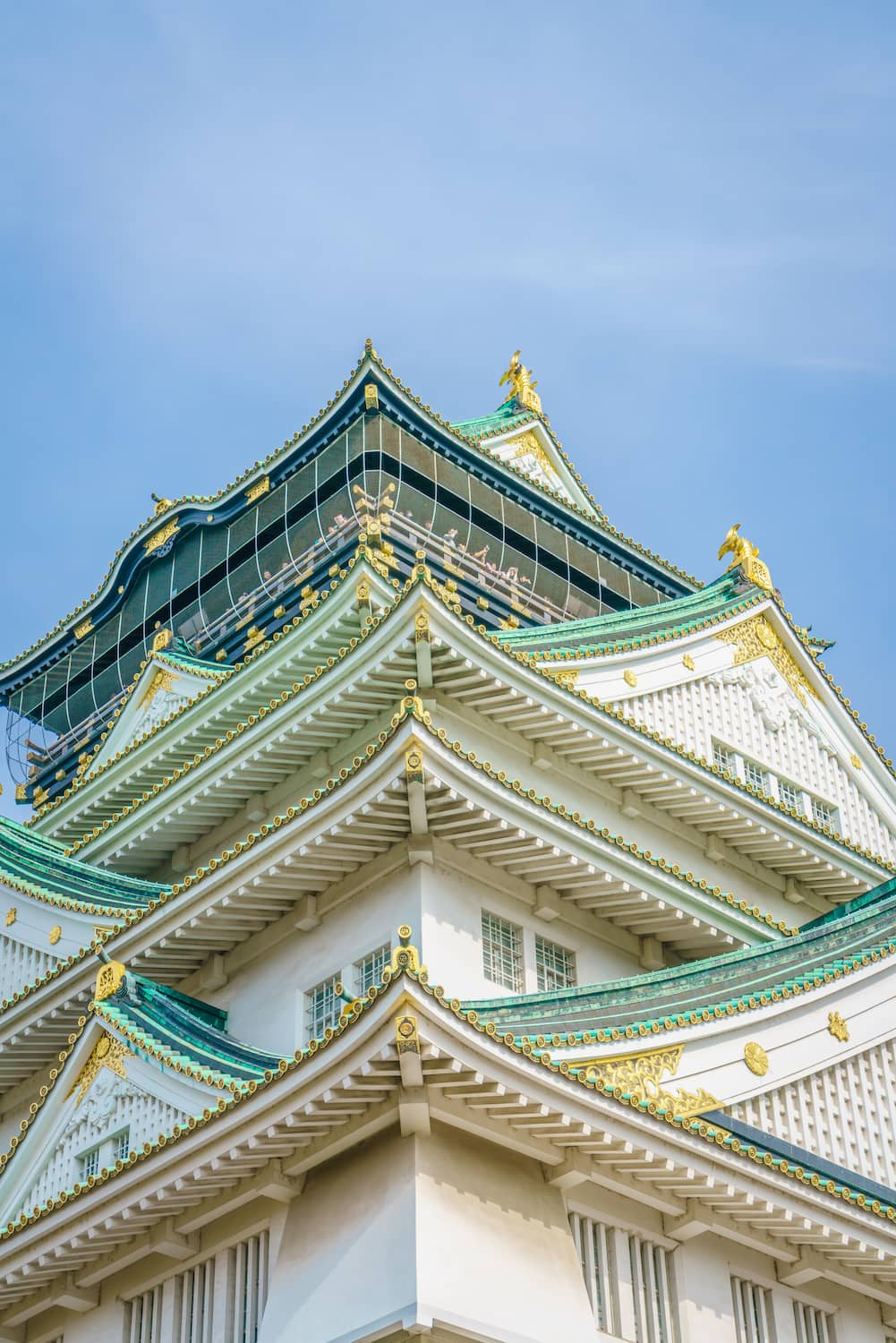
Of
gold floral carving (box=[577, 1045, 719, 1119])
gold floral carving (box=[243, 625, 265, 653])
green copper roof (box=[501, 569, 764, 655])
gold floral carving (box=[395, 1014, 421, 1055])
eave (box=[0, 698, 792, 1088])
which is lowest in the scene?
gold floral carving (box=[395, 1014, 421, 1055])

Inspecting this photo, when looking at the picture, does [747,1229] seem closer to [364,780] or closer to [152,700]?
[364,780]

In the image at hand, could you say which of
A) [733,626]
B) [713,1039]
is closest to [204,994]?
[713,1039]

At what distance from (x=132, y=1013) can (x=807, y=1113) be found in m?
7.91

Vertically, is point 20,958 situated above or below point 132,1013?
above

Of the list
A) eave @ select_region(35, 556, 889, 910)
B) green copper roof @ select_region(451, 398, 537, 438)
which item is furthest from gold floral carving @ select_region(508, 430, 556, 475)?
eave @ select_region(35, 556, 889, 910)

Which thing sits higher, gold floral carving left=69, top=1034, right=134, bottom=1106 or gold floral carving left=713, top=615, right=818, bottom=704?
gold floral carving left=713, top=615, right=818, bottom=704

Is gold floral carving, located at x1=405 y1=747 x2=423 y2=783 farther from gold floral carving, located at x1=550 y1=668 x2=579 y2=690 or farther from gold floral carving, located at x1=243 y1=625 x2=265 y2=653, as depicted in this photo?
gold floral carving, located at x1=243 y1=625 x2=265 y2=653

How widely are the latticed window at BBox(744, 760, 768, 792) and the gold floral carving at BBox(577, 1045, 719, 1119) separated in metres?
11.3

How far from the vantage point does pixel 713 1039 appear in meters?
20.2

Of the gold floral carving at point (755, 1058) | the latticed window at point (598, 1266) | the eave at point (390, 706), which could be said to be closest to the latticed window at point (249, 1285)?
the latticed window at point (598, 1266)

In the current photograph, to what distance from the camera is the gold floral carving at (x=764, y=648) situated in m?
32.0

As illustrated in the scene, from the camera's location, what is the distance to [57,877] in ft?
94.0

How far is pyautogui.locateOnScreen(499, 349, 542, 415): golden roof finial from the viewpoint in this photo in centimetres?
4189

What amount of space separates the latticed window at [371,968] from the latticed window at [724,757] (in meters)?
8.73
